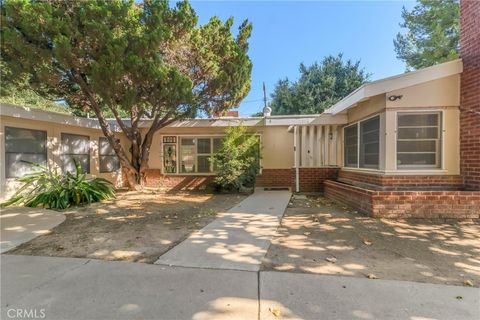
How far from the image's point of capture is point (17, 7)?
606cm

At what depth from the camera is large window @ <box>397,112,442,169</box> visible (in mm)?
6141

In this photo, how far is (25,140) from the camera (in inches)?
307

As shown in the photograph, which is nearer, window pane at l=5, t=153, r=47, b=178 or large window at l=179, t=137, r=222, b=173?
window pane at l=5, t=153, r=47, b=178

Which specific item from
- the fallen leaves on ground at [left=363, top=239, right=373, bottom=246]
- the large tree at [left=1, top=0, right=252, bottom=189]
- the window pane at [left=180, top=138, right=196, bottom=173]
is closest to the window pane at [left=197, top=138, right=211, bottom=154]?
the window pane at [left=180, top=138, right=196, bottom=173]

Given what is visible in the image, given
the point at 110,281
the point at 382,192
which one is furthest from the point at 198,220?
the point at 382,192

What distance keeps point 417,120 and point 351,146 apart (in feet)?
7.76

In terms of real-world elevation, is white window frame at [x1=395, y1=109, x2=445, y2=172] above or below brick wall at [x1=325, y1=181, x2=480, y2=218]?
above

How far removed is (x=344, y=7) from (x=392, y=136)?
5.08 m

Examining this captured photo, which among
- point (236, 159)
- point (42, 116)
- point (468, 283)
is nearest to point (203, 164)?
point (236, 159)

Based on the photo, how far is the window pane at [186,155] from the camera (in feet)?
37.7

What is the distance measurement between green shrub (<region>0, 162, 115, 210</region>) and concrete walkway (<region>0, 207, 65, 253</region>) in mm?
396

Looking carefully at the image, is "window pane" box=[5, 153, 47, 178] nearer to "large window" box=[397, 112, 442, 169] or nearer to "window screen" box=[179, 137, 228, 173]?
"window screen" box=[179, 137, 228, 173]

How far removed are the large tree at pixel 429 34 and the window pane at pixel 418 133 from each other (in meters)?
9.21

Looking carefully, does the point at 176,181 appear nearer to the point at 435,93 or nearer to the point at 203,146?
the point at 203,146
